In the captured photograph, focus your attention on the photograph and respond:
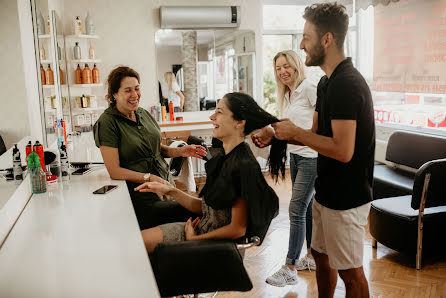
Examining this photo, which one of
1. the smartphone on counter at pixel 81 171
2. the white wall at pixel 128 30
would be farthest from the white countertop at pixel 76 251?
the white wall at pixel 128 30

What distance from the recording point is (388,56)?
5199 mm

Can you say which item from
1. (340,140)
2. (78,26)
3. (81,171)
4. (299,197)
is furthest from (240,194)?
(78,26)

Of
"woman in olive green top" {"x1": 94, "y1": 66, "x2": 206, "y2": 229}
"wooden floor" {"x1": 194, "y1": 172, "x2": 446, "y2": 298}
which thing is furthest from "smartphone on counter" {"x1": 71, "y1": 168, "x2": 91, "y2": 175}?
"wooden floor" {"x1": 194, "y1": 172, "x2": 446, "y2": 298}

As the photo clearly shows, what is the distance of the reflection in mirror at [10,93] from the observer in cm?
198

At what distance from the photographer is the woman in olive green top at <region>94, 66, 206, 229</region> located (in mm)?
2428

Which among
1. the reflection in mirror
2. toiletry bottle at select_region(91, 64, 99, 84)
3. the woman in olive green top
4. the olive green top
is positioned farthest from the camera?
toiletry bottle at select_region(91, 64, 99, 84)

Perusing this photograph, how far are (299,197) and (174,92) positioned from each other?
11.7 feet

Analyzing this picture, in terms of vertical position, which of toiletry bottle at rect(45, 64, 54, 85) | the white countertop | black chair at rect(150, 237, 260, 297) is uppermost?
toiletry bottle at rect(45, 64, 54, 85)

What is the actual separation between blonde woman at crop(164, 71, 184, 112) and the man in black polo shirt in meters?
4.27

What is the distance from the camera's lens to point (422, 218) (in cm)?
315

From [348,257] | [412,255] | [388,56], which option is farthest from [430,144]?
[348,257]

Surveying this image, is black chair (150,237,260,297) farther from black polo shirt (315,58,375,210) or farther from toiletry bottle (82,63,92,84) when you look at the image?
toiletry bottle (82,63,92,84)

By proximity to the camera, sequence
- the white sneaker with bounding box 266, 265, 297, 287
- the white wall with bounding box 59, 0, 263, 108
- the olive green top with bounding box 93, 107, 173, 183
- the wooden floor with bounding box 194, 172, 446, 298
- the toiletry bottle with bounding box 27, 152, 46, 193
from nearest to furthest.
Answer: the toiletry bottle with bounding box 27, 152, 46, 193
the olive green top with bounding box 93, 107, 173, 183
the wooden floor with bounding box 194, 172, 446, 298
the white sneaker with bounding box 266, 265, 297, 287
the white wall with bounding box 59, 0, 263, 108

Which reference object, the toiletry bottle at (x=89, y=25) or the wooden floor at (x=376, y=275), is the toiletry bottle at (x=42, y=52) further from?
the wooden floor at (x=376, y=275)
